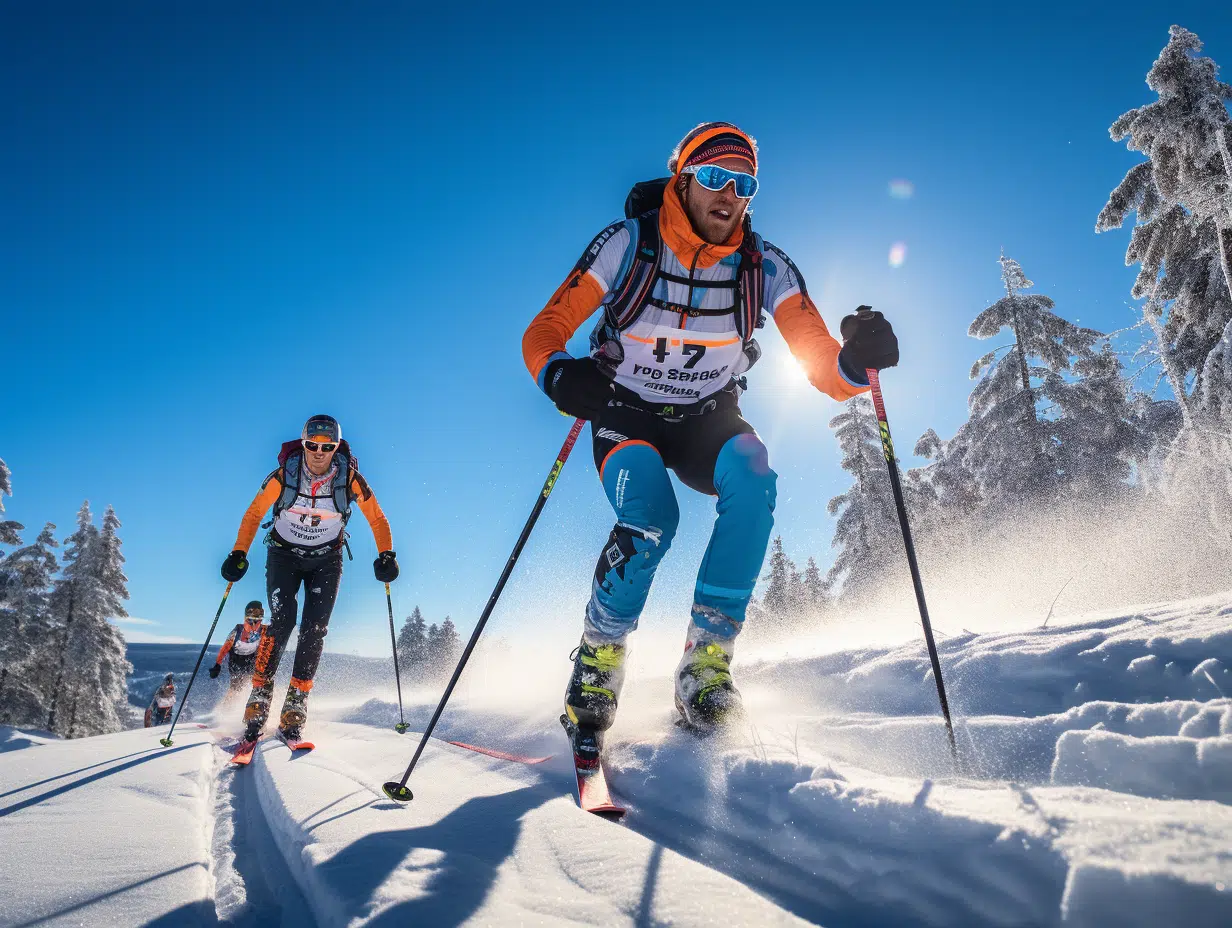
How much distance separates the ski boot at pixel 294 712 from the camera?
5051 mm

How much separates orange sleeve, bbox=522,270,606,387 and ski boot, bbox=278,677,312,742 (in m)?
3.89

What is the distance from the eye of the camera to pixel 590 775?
8.27 ft

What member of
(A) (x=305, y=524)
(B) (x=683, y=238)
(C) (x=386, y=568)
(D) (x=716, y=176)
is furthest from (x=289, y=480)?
(D) (x=716, y=176)

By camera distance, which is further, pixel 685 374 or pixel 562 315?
pixel 685 374

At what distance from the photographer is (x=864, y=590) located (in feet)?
72.3

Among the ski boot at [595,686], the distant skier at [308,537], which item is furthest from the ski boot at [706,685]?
the distant skier at [308,537]

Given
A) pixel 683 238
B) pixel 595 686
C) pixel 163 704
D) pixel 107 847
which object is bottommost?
pixel 163 704

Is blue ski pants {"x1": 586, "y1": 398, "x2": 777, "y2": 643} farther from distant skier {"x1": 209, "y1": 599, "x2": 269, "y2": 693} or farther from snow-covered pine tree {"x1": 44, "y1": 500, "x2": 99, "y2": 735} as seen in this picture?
snow-covered pine tree {"x1": 44, "y1": 500, "x2": 99, "y2": 735}

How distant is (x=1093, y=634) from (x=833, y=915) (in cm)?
229

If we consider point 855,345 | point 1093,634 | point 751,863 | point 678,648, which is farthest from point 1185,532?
point 751,863

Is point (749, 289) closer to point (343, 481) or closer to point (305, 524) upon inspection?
point (343, 481)

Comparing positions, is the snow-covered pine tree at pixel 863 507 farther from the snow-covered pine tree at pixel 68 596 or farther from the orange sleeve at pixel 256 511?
the snow-covered pine tree at pixel 68 596

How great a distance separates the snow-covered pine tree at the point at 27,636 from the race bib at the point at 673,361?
88.7 ft

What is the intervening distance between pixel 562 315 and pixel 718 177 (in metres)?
1.15
